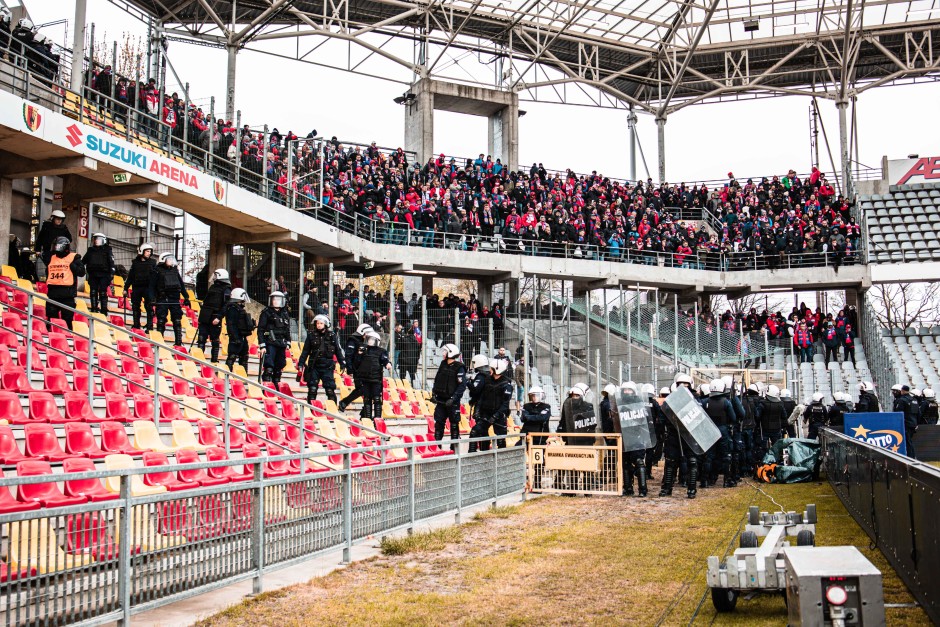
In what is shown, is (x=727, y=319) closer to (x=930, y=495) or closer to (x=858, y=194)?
(x=858, y=194)

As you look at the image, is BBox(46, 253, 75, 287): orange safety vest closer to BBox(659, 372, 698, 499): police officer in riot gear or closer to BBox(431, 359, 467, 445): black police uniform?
BBox(431, 359, 467, 445): black police uniform

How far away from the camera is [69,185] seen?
770 inches

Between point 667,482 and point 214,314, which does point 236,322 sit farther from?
point 667,482

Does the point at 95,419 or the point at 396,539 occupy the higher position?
the point at 95,419

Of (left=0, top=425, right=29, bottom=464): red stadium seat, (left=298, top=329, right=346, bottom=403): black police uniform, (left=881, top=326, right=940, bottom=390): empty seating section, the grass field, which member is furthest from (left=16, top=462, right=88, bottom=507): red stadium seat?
(left=881, top=326, right=940, bottom=390): empty seating section

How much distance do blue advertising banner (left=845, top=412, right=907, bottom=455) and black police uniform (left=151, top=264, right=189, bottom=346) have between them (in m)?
11.6

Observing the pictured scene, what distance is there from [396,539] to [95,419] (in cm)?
364

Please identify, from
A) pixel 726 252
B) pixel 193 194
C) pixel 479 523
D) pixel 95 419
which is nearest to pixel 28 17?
pixel 193 194

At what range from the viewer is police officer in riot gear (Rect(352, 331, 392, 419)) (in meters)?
16.2

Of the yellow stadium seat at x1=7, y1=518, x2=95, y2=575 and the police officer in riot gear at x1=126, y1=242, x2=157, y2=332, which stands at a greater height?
the police officer in riot gear at x1=126, y1=242, x2=157, y2=332

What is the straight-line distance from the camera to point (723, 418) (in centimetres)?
1555

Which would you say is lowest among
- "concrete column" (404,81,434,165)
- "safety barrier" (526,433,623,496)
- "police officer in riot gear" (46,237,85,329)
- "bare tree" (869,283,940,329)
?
"safety barrier" (526,433,623,496)

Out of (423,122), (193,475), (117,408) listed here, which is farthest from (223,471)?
(423,122)

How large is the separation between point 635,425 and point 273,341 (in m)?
6.17
